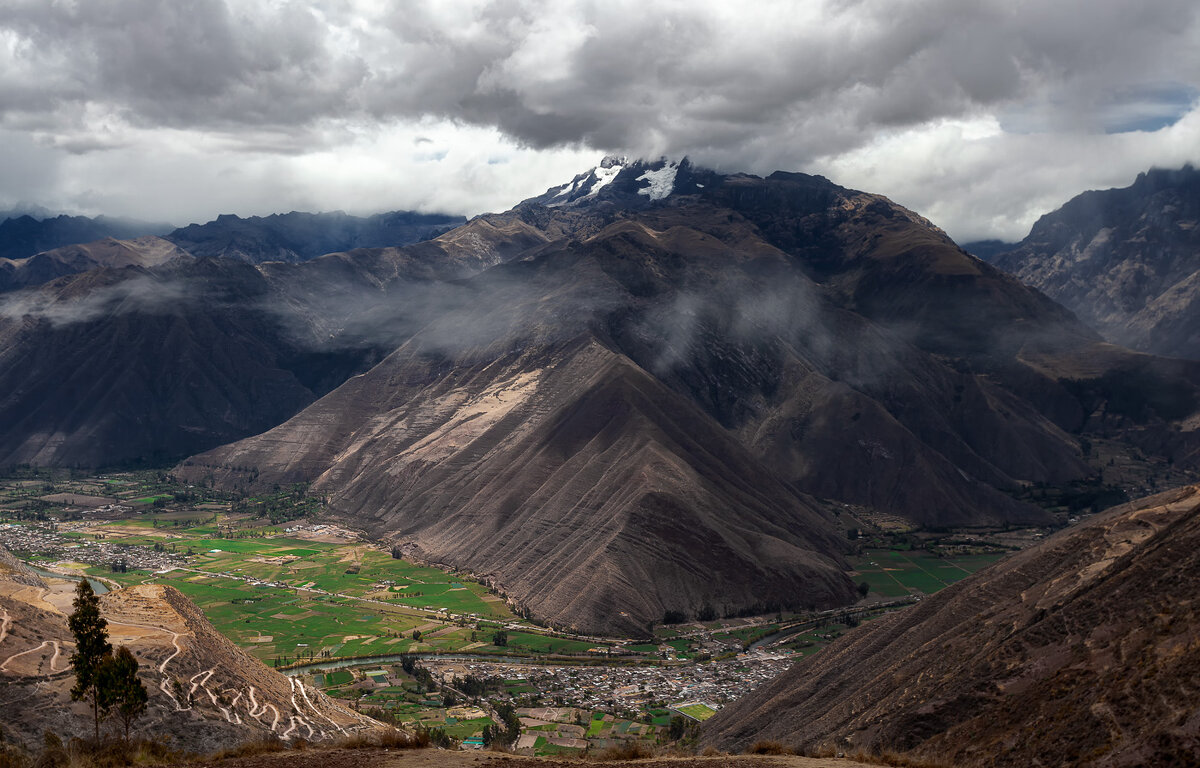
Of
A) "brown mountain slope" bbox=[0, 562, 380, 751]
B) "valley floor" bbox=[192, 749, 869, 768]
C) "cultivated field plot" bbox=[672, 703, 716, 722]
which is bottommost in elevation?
"cultivated field plot" bbox=[672, 703, 716, 722]

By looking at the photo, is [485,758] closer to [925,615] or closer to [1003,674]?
[1003,674]

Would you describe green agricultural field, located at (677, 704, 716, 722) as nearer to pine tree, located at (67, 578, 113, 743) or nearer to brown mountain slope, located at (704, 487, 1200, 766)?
brown mountain slope, located at (704, 487, 1200, 766)

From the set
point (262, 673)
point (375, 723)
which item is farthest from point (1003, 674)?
point (262, 673)

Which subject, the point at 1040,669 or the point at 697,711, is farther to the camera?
the point at 697,711

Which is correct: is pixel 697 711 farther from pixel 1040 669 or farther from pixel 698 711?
pixel 1040 669

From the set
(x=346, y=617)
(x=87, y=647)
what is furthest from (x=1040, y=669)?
(x=346, y=617)

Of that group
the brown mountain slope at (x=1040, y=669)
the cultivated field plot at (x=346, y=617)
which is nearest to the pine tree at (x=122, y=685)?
the brown mountain slope at (x=1040, y=669)

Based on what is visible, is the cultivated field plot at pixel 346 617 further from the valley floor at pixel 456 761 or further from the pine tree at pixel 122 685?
the valley floor at pixel 456 761

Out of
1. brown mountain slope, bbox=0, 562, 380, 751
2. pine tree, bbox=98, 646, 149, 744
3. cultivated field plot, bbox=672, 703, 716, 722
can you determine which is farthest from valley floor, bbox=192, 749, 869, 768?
cultivated field plot, bbox=672, 703, 716, 722
